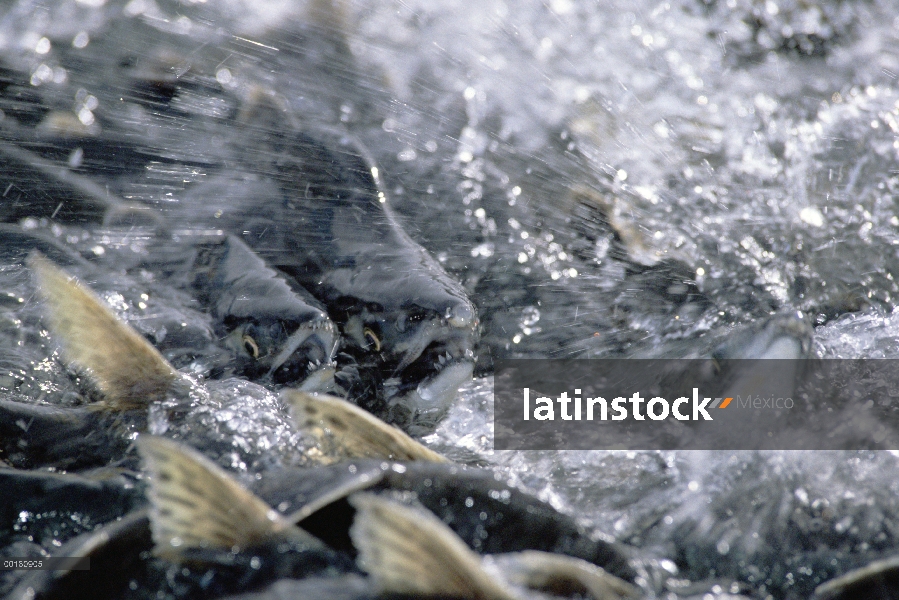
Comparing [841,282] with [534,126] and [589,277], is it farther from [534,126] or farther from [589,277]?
[534,126]

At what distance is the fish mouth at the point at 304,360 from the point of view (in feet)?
7.45

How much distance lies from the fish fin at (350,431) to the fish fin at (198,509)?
0.30 m

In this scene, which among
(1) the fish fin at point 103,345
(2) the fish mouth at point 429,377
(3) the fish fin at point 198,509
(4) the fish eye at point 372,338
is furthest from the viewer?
(4) the fish eye at point 372,338

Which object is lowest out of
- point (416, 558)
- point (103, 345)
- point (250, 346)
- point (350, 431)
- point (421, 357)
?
point (250, 346)

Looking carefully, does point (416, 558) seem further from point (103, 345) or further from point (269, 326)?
point (269, 326)

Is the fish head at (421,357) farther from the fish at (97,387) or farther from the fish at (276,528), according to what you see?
the fish at (276,528)

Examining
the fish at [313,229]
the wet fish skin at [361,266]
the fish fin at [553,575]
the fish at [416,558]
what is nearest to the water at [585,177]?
the fish at [313,229]

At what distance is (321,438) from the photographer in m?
1.60

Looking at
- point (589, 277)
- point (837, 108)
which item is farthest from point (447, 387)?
point (837, 108)

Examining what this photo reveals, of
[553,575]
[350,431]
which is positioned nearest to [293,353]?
[350,431]

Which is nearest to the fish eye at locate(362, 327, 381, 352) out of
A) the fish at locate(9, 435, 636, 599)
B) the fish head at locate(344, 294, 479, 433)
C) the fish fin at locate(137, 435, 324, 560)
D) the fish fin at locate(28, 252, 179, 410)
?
the fish head at locate(344, 294, 479, 433)

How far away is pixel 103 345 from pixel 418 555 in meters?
1.17

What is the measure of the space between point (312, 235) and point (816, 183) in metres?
2.37

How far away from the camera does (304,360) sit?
2279mm
